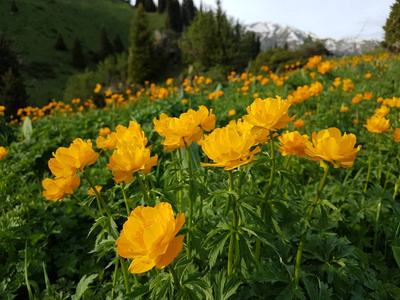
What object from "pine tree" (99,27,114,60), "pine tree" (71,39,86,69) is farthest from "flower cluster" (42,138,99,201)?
"pine tree" (99,27,114,60)

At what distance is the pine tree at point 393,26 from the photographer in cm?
292

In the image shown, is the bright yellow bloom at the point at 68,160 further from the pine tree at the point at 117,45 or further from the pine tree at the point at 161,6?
the pine tree at the point at 161,6

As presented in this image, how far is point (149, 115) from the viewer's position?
394 centimetres

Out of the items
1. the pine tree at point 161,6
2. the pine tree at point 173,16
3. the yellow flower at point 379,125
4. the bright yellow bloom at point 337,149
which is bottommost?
the yellow flower at point 379,125

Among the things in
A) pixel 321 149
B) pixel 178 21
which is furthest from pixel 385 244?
pixel 178 21

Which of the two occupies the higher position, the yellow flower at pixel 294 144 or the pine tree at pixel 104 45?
the pine tree at pixel 104 45

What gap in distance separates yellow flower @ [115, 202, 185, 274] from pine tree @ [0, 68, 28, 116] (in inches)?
586

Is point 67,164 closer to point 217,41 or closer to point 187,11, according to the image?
point 217,41

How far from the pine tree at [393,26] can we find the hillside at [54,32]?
24746 millimetres

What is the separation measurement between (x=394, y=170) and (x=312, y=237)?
4.78 ft

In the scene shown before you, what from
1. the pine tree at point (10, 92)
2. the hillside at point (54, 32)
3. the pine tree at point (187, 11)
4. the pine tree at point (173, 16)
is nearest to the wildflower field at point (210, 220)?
the pine tree at point (10, 92)

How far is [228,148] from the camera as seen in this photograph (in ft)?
2.72

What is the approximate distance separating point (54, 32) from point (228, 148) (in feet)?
157

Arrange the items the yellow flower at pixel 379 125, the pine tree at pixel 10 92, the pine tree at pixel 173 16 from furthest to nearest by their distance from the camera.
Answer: the pine tree at pixel 173 16 → the pine tree at pixel 10 92 → the yellow flower at pixel 379 125
